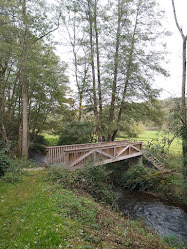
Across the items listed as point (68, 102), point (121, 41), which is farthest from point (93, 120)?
point (121, 41)

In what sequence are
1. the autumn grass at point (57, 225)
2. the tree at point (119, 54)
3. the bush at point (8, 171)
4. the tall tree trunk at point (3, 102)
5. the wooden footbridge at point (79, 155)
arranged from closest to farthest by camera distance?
the autumn grass at point (57, 225), the bush at point (8, 171), the wooden footbridge at point (79, 155), the tall tree trunk at point (3, 102), the tree at point (119, 54)

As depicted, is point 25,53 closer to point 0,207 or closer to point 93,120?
point 93,120

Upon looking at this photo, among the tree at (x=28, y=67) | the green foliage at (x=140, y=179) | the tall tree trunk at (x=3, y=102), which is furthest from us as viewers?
the green foliage at (x=140, y=179)

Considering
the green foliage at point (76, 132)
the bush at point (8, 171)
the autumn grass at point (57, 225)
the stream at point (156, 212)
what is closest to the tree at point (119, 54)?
the green foliage at point (76, 132)

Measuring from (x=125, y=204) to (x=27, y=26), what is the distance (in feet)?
36.7

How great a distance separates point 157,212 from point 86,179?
4036 millimetres

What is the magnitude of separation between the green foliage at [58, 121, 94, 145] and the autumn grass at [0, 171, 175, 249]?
7661mm

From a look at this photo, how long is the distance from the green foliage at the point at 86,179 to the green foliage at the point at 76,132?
5374mm

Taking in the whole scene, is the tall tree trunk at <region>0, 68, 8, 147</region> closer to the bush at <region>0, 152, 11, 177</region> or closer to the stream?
the bush at <region>0, 152, 11, 177</region>

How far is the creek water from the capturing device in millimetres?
6558

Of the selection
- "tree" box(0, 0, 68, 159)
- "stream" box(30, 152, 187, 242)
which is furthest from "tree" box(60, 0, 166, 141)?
"stream" box(30, 152, 187, 242)

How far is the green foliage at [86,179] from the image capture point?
6.16 m

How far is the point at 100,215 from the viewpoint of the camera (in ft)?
14.1

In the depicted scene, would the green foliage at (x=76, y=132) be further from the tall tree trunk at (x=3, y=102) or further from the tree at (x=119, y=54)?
the tall tree trunk at (x=3, y=102)
